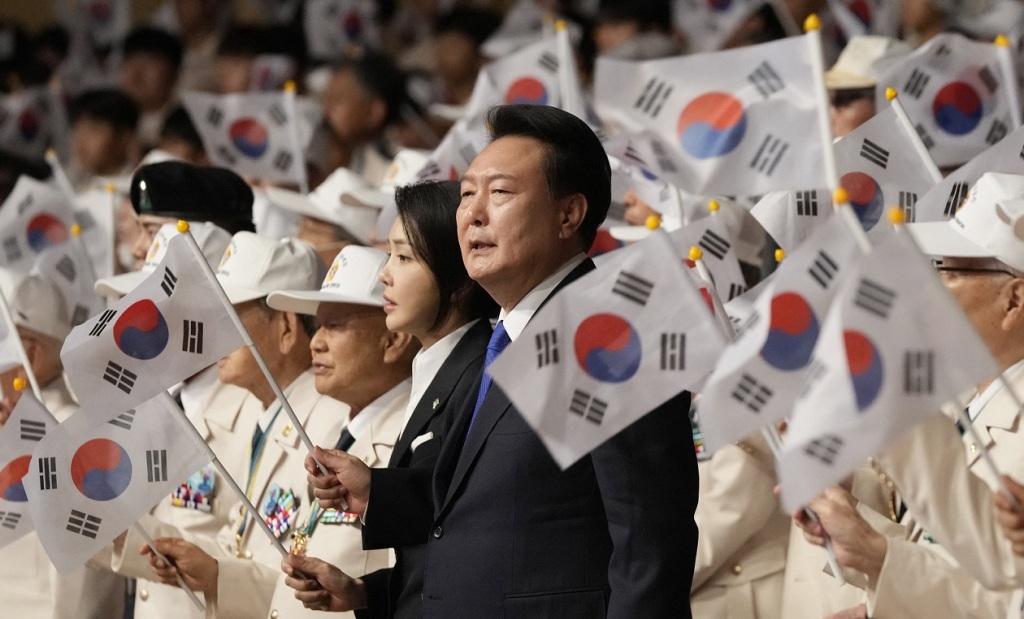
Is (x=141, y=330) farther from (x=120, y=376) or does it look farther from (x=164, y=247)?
(x=164, y=247)

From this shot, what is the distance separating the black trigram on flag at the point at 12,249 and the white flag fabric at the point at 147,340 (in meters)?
2.95

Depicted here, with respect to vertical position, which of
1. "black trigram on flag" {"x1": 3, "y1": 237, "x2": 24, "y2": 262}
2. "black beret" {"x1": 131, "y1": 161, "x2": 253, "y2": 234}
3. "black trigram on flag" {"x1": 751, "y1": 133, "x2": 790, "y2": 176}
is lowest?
"black trigram on flag" {"x1": 751, "y1": 133, "x2": 790, "y2": 176}

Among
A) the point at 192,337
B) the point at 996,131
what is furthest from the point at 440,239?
the point at 996,131

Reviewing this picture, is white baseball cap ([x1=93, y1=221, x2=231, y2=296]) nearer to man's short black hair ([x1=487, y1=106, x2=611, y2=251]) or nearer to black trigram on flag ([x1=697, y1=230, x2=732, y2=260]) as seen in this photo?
black trigram on flag ([x1=697, y1=230, x2=732, y2=260])

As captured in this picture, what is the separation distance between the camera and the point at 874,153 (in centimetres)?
378

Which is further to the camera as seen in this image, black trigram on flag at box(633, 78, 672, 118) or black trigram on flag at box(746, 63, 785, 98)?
black trigram on flag at box(633, 78, 672, 118)

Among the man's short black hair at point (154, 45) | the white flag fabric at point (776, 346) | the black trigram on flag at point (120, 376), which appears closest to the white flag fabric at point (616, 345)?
the white flag fabric at point (776, 346)

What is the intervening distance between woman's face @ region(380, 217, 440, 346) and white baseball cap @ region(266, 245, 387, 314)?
0.93 feet

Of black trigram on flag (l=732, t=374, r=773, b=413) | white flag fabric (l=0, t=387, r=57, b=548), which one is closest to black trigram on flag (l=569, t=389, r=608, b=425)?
black trigram on flag (l=732, t=374, r=773, b=413)

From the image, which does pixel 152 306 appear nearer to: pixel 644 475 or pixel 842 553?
pixel 644 475

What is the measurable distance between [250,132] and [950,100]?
2993mm

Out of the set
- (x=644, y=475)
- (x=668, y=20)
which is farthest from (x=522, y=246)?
(x=668, y=20)

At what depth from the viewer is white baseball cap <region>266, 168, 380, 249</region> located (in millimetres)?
5543

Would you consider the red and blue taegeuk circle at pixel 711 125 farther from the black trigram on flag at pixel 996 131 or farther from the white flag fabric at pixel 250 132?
the white flag fabric at pixel 250 132
